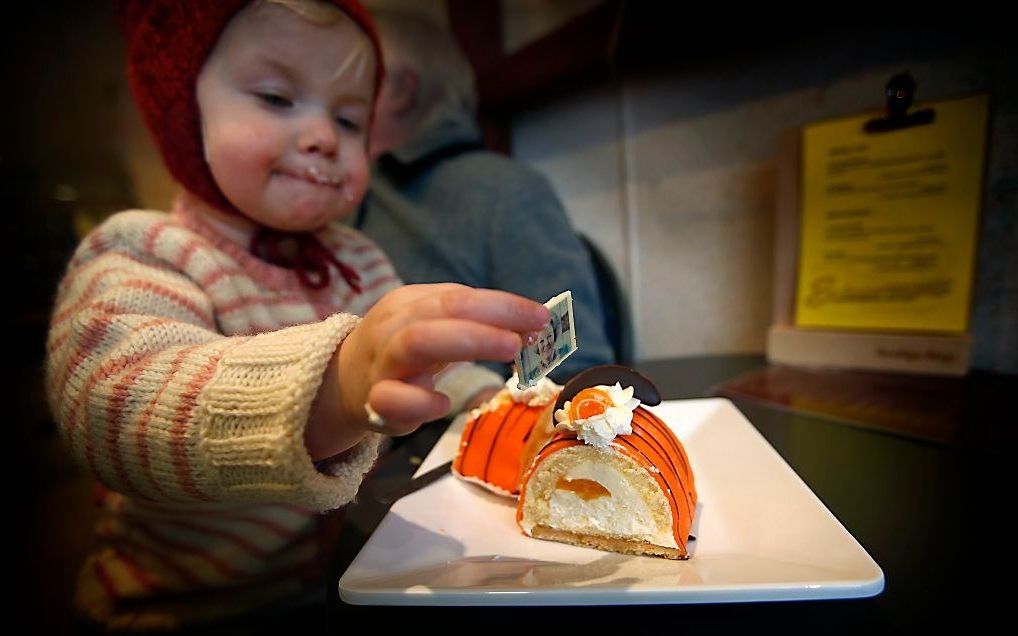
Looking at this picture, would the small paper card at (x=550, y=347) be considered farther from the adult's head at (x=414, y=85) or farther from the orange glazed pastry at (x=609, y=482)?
the adult's head at (x=414, y=85)

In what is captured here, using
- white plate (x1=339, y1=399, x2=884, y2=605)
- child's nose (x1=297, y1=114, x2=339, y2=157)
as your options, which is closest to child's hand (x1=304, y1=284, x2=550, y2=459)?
white plate (x1=339, y1=399, x2=884, y2=605)

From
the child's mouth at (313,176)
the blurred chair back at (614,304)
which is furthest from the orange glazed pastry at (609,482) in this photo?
the blurred chair back at (614,304)

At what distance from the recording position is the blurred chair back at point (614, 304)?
1.17 m

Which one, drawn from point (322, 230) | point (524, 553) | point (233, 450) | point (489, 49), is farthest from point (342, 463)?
point (489, 49)

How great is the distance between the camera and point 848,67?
82 centimetres

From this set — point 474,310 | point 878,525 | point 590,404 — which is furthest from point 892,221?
point 474,310

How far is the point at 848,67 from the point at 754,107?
156mm

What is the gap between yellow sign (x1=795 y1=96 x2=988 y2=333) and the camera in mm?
700

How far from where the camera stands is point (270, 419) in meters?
0.33

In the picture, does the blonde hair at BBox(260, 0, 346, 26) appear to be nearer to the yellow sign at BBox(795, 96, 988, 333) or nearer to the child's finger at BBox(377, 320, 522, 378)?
the child's finger at BBox(377, 320, 522, 378)

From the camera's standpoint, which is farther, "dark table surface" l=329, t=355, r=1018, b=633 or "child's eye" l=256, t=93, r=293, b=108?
"child's eye" l=256, t=93, r=293, b=108

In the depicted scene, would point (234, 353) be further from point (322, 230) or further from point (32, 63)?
point (32, 63)

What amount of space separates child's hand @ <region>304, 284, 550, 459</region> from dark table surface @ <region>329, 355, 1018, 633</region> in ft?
0.57

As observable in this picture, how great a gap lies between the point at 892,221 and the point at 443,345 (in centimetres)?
81
